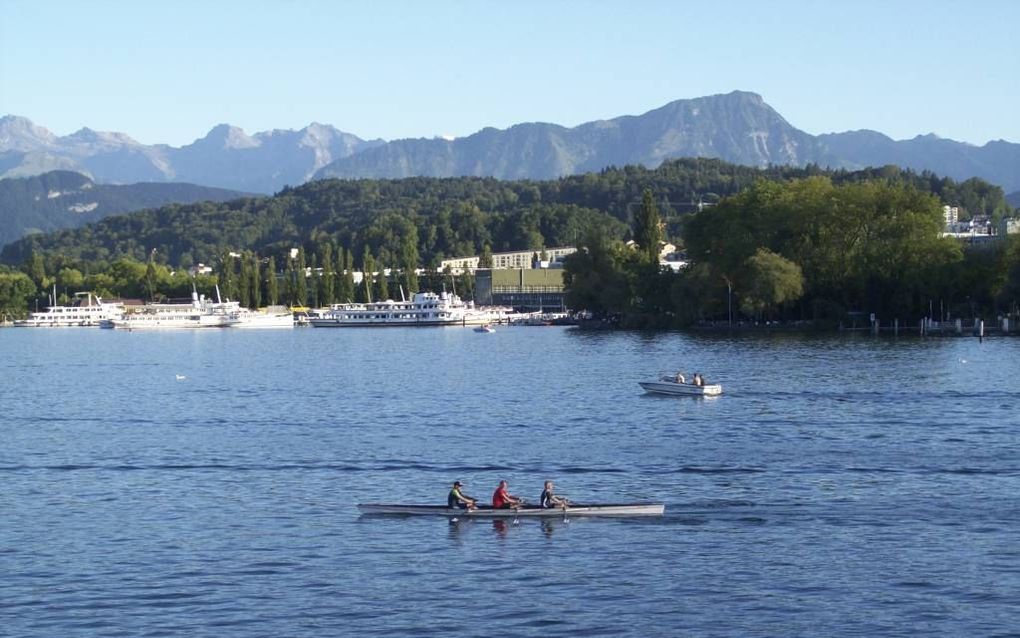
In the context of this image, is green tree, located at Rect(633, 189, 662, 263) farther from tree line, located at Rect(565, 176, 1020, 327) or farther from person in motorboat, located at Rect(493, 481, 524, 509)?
person in motorboat, located at Rect(493, 481, 524, 509)

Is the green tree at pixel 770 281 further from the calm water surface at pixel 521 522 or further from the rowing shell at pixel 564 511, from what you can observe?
the rowing shell at pixel 564 511

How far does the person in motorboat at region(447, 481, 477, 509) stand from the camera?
124 feet

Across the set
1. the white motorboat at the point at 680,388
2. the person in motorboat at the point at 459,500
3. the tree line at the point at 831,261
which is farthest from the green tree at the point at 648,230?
the person in motorboat at the point at 459,500

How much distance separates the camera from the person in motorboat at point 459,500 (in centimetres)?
3772

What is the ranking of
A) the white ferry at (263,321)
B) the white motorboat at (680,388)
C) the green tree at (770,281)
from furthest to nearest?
the white ferry at (263,321) < the green tree at (770,281) < the white motorboat at (680,388)

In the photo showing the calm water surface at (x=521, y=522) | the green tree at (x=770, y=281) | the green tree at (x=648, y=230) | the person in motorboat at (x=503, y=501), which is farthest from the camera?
the green tree at (x=648, y=230)

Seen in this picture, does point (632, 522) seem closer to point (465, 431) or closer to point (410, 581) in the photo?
point (410, 581)

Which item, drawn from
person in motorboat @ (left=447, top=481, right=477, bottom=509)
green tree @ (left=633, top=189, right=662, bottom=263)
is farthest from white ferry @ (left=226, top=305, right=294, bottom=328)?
person in motorboat @ (left=447, top=481, right=477, bottom=509)

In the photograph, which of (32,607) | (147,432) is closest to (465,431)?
(147,432)

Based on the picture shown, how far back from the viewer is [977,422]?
56.4 m

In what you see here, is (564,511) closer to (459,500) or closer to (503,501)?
(503,501)

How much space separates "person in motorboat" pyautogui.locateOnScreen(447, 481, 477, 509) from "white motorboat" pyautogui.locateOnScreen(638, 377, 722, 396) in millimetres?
32314

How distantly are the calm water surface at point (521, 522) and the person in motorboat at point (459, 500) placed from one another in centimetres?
63

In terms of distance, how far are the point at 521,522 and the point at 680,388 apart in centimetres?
3237
